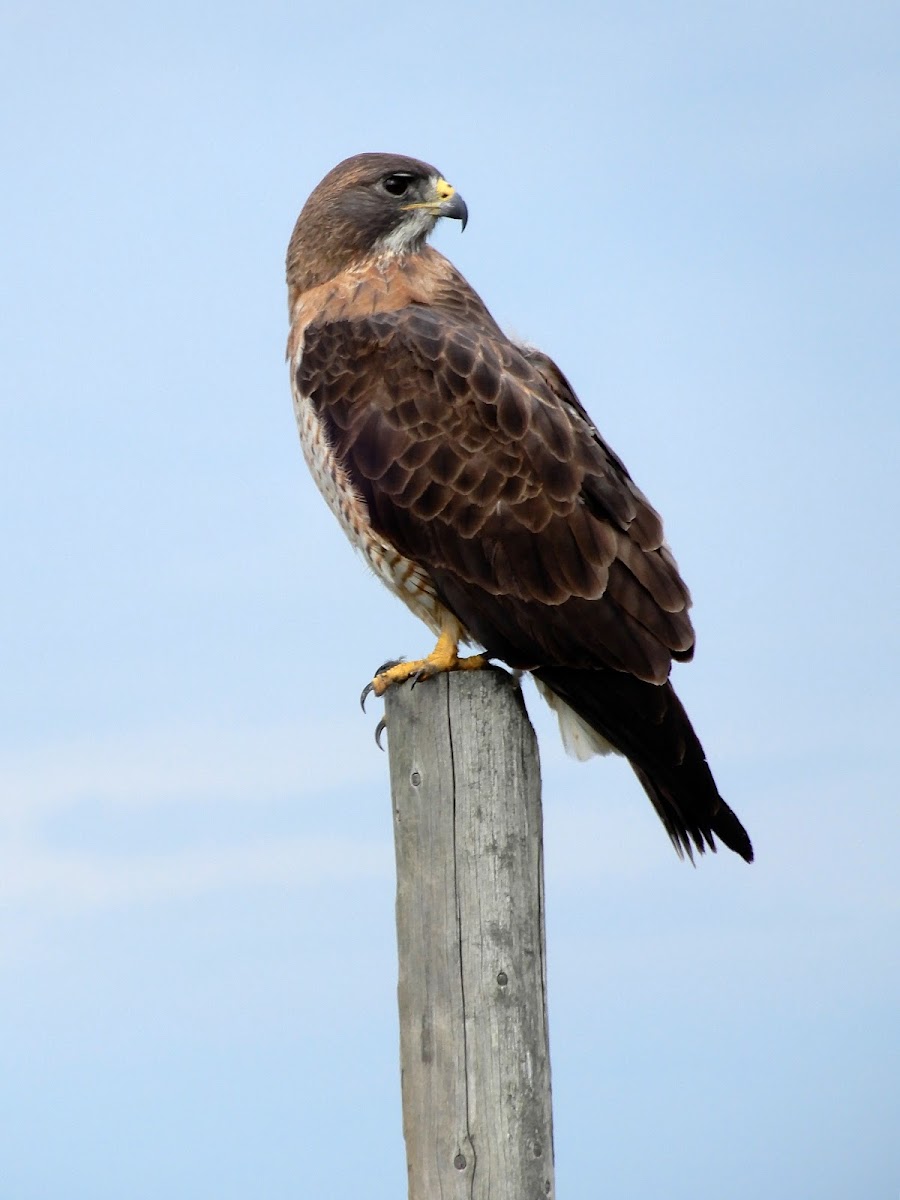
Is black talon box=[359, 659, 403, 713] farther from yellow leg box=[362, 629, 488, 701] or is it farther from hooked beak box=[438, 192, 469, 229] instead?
hooked beak box=[438, 192, 469, 229]

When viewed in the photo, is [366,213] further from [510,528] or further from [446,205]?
[510,528]

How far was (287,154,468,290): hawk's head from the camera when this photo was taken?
602 cm

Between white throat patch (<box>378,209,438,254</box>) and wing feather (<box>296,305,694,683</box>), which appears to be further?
white throat patch (<box>378,209,438,254</box>)

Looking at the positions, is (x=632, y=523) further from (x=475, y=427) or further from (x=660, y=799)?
(x=660, y=799)

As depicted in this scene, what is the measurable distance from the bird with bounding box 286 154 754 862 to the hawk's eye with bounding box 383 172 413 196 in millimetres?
713

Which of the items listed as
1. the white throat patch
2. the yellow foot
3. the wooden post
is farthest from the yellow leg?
the white throat patch

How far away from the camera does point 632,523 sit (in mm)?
5270

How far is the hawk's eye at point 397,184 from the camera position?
6145 millimetres

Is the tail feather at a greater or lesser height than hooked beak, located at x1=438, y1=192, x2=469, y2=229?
lesser

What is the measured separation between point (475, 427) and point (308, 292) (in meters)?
1.17

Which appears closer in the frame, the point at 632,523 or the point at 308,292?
the point at 632,523

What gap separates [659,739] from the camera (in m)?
5.04

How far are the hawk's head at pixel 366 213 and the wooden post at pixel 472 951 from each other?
2.00 meters

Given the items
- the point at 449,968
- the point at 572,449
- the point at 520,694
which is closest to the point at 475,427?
the point at 572,449
